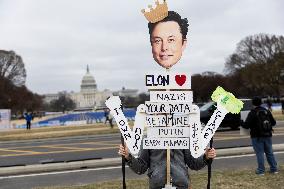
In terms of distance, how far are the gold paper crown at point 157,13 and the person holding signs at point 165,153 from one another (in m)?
0.04

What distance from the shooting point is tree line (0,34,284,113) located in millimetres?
76875

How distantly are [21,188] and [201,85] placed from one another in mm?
98040

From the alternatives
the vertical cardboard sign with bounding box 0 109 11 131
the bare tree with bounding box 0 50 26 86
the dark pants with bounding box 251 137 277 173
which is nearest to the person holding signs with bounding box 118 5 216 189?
the dark pants with bounding box 251 137 277 173

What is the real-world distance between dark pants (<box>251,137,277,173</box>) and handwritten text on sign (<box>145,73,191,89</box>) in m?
5.70

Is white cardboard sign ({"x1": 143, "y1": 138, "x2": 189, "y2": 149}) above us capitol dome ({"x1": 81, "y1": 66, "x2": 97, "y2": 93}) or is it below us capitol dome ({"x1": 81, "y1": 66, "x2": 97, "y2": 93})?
below

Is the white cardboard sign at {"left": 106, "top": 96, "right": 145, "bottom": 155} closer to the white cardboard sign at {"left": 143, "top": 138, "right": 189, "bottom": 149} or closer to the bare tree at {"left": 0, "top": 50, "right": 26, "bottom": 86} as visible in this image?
the white cardboard sign at {"left": 143, "top": 138, "right": 189, "bottom": 149}

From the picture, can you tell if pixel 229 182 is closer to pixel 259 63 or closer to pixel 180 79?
pixel 180 79

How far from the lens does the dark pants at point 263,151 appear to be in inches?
398

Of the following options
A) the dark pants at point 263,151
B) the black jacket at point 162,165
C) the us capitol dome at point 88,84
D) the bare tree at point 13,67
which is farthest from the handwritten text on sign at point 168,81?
the us capitol dome at point 88,84

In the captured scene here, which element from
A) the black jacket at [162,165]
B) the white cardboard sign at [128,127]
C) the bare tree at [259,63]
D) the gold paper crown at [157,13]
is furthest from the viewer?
the bare tree at [259,63]

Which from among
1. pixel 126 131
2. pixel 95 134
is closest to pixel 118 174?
pixel 126 131

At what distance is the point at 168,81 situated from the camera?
199 inches

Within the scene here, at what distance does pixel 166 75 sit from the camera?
16.5 ft

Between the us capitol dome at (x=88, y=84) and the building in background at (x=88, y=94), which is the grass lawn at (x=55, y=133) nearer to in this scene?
the building in background at (x=88, y=94)
